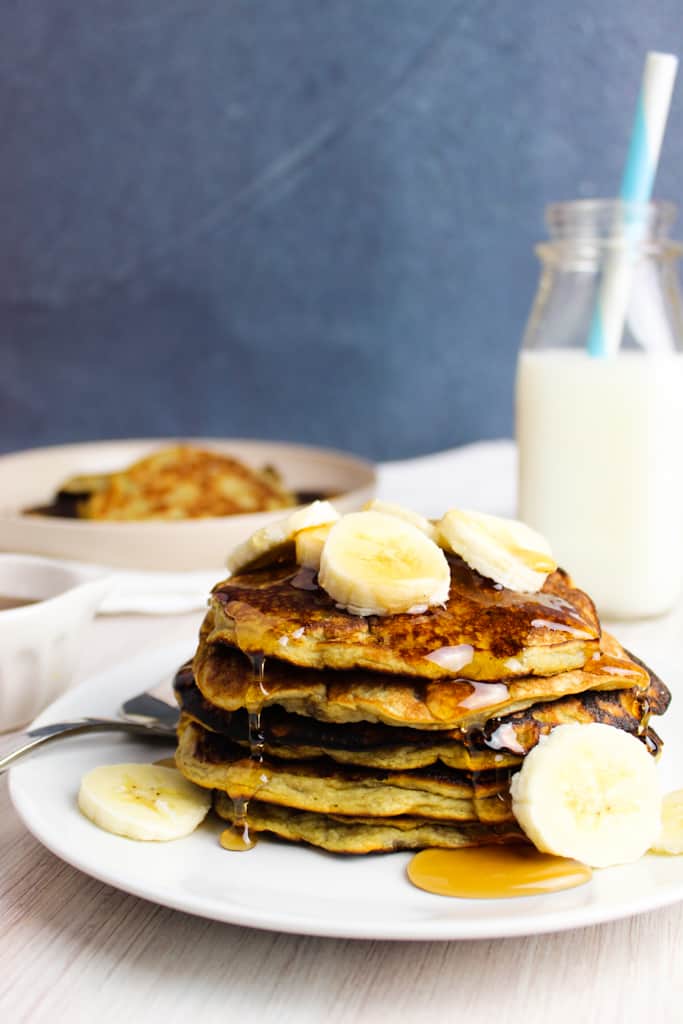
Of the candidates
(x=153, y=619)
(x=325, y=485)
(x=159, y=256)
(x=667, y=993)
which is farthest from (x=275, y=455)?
(x=667, y=993)

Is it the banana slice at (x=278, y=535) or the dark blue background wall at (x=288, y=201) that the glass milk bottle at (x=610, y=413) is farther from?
the dark blue background wall at (x=288, y=201)

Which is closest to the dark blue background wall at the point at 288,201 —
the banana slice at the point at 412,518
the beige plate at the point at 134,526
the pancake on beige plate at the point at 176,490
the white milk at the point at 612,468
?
the beige plate at the point at 134,526

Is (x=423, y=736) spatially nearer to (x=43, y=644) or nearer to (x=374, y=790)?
(x=374, y=790)

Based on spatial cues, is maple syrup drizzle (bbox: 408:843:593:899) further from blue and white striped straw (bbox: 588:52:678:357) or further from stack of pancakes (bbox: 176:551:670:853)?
blue and white striped straw (bbox: 588:52:678:357)

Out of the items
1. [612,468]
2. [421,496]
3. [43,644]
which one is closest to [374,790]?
[43,644]

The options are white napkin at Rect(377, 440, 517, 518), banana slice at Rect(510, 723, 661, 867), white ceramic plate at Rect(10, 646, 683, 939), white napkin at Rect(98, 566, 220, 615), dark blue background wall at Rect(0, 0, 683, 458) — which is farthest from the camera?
dark blue background wall at Rect(0, 0, 683, 458)

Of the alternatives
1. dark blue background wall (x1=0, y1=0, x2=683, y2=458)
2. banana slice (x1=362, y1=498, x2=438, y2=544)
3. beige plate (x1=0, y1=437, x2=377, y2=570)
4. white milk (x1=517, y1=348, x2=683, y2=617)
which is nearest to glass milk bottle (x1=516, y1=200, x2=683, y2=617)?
white milk (x1=517, y1=348, x2=683, y2=617)

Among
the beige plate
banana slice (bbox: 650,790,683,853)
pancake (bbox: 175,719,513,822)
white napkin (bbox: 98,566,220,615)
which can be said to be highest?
pancake (bbox: 175,719,513,822)
